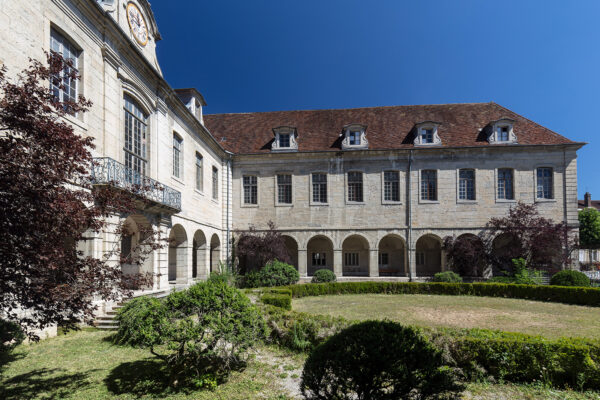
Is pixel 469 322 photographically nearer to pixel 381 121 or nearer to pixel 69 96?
pixel 69 96

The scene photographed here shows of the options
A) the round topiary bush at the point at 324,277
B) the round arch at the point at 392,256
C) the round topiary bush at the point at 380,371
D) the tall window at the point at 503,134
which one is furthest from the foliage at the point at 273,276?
the tall window at the point at 503,134

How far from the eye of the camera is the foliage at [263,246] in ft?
65.0

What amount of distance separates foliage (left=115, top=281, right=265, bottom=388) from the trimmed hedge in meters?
10.2

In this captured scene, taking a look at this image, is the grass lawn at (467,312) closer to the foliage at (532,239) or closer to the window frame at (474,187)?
the foliage at (532,239)

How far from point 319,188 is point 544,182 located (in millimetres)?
13885

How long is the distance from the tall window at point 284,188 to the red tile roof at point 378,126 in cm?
210

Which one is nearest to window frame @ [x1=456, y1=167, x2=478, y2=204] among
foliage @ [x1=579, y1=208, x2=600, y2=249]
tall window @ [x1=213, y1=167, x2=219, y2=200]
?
tall window @ [x1=213, y1=167, x2=219, y2=200]

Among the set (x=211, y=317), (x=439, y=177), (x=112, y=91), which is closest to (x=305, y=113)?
(x=439, y=177)

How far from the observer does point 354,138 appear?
21.8 m

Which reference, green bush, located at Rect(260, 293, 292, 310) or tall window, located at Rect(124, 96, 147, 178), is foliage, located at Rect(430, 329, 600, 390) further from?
tall window, located at Rect(124, 96, 147, 178)

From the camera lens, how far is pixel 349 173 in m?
21.8

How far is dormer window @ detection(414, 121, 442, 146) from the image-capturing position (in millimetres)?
21234

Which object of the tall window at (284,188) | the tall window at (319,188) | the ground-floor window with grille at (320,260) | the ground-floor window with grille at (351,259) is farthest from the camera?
the ground-floor window with grille at (351,259)

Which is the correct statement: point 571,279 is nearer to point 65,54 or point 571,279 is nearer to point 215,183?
point 215,183
